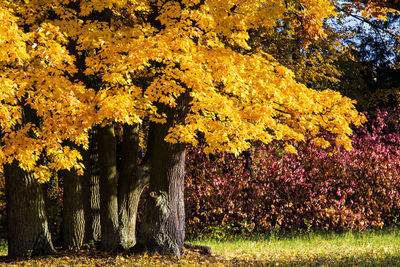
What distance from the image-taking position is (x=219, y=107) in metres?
7.79

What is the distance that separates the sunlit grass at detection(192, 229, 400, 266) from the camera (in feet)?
29.5

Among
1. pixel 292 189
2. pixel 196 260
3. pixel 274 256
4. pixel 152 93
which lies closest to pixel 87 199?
pixel 196 260

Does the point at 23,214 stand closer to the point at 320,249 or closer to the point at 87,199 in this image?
the point at 87,199

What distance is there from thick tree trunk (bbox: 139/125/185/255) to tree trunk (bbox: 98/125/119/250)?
1.21 meters

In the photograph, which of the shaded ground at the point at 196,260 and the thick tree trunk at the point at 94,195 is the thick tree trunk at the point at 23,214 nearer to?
the shaded ground at the point at 196,260

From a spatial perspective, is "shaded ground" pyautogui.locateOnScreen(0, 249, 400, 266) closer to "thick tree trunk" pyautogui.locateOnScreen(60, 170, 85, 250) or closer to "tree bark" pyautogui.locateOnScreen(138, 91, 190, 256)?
"tree bark" pyautogui.locateOnScreen(138, 91, 190, 256)

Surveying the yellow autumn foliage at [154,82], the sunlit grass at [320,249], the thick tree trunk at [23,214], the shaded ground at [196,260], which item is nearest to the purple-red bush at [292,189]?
the sunlit grass at [320,249]

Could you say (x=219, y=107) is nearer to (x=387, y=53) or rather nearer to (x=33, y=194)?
(x=33, y=194)

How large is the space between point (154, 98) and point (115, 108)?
49.4 inches

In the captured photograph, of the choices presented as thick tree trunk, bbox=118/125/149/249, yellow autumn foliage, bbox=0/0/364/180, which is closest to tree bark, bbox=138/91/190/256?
yellow autumn foliage, bbox=0/0/364/180

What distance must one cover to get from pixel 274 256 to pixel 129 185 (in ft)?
11.7

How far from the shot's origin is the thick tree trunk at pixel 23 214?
10.0 meters

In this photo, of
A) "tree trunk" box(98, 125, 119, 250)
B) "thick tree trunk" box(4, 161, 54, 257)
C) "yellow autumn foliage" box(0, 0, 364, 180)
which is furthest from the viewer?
"tree trunk" box(98, 125, 119, 250)

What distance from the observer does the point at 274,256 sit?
9.86m
